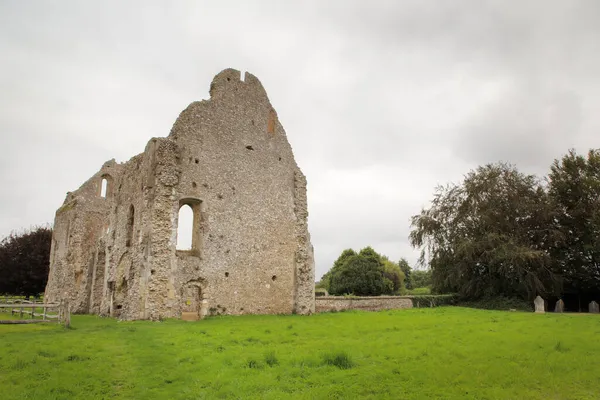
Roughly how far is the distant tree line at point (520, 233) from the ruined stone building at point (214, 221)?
12.7 meters

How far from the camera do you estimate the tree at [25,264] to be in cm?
3497

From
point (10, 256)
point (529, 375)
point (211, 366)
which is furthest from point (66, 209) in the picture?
point (529, 375)

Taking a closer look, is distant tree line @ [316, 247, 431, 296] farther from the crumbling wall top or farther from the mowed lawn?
the mowed lawn

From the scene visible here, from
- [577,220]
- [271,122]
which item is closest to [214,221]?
[271,122]

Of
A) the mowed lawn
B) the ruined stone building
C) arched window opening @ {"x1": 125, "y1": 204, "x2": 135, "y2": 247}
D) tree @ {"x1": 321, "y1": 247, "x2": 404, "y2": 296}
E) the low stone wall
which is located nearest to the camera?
the mowed lawn

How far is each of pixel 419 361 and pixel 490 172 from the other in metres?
24.9

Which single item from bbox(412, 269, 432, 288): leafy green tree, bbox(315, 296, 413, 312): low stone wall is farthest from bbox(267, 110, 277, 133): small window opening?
bbox(412, 269, 432, 288): leafy green tree

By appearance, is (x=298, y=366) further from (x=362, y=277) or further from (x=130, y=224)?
(x=362, y=277)

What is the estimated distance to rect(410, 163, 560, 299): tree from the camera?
89.7 feet

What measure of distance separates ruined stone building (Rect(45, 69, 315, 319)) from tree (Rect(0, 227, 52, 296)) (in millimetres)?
14234

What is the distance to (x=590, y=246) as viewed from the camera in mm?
27203

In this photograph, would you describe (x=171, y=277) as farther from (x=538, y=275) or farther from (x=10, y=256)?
(x=10, y=256)

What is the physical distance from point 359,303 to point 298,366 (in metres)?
20.3

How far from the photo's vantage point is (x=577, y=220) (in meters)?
28.9
